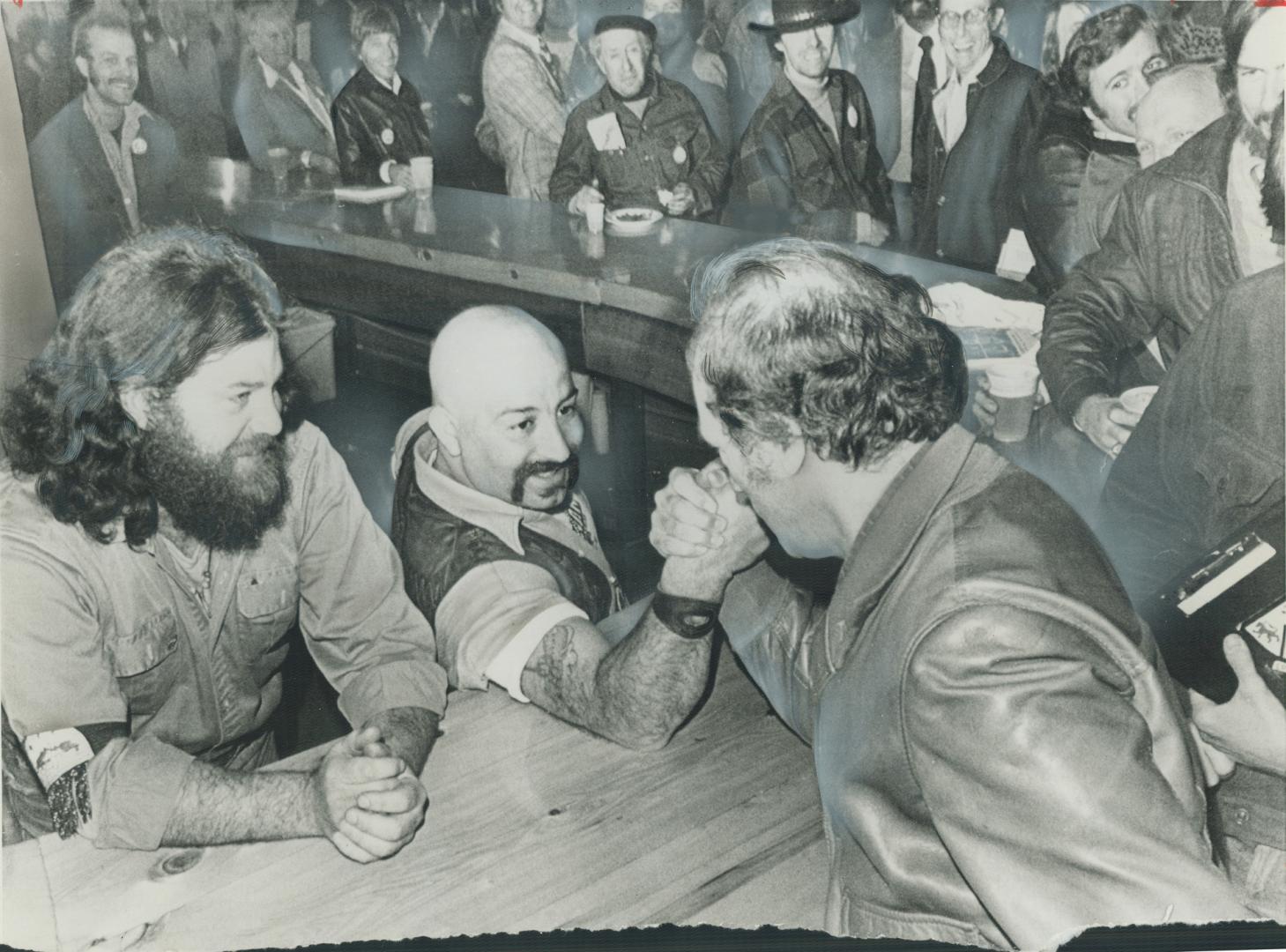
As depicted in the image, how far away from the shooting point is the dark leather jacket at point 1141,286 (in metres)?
2.83

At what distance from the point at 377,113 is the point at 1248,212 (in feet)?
6.54

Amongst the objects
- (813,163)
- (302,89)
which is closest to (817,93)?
(813,163)

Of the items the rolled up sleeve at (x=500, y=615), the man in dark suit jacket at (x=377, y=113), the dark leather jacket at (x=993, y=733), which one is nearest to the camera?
the dark leather jacket at (x=993, y=733)

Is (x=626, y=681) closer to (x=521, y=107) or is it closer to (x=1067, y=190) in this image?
(x=521, y=107)

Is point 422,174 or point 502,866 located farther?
point 422,174

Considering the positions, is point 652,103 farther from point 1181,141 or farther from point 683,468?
point 1181,141

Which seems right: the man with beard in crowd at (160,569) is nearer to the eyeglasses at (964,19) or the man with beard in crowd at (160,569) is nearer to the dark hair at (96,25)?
the dark hair at (96,25)

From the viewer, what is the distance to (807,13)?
2.77m

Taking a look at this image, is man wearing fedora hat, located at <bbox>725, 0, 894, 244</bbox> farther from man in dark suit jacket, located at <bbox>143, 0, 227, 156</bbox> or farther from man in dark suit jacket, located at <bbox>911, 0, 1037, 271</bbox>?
man in dark suit jacket, located at <bbox>143, 0, 227, 156</bbox>

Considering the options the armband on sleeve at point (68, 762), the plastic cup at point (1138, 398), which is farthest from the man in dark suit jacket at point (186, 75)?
the plastic cup at point (1138, 398)

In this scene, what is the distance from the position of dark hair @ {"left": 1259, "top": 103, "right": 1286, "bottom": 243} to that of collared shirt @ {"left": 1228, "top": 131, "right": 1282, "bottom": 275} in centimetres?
1

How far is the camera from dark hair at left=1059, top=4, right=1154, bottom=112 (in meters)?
2.75

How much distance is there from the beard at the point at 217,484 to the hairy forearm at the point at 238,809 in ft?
1.65

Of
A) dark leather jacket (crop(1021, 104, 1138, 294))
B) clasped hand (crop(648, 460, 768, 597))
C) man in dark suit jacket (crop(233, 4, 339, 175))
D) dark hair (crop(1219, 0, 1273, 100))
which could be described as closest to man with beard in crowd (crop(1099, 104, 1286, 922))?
dark leather jacket (crop(1021, 104, 1138, 294))
